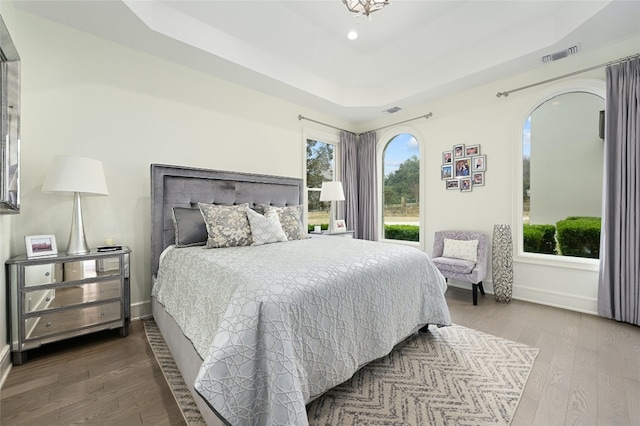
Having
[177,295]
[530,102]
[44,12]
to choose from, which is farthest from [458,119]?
[44,12]

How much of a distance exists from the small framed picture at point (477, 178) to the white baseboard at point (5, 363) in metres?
4.86

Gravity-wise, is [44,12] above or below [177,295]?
above

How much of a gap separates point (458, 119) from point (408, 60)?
1.10 m

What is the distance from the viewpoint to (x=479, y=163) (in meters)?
3.73

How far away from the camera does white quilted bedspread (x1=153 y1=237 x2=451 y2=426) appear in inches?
43.9

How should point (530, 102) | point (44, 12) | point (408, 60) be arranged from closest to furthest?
point (44, 12)
point (530, 102)
point (408, 60)

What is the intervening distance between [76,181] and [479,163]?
14.5 ft

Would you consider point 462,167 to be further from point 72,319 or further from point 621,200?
point 72,319

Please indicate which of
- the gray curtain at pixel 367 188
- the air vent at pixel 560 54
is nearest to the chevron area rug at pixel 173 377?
the gray curtain at pixel 367 188

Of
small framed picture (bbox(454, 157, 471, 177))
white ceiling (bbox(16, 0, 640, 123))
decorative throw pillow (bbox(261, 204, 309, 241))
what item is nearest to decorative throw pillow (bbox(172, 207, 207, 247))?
decorative throw pillow (bbox(261, 204, 309, 241))

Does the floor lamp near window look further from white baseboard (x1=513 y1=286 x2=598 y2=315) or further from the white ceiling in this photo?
white baseboard (x1=513 y1=286 x2=598 y2=315)

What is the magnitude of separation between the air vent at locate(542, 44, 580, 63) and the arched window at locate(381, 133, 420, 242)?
1.81 m

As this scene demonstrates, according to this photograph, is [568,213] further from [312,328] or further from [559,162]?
[312,328]

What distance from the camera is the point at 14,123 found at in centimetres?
194
